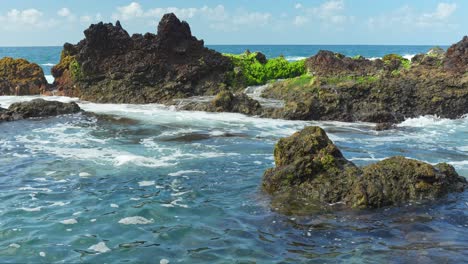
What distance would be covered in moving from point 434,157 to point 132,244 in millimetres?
8620

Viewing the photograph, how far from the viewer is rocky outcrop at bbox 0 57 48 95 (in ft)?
89.1

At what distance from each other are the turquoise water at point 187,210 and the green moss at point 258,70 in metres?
10.8

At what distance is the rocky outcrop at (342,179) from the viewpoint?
323 inches

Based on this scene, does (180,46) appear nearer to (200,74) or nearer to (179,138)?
(200,74)

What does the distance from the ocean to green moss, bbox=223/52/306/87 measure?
427 inches

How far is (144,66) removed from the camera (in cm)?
2452

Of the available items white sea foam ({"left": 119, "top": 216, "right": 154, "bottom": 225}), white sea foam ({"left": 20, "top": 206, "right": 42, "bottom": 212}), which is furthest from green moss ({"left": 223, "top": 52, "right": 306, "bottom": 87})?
white sea foam ({"left": 119, "top": 216, "right": 154, "bottom": 225})

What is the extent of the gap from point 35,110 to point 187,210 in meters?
13.4

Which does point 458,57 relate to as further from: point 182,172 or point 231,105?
point 182,172

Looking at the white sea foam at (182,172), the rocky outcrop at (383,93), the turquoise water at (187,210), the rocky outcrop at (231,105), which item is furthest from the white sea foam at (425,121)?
the white sea foam at (182,172)

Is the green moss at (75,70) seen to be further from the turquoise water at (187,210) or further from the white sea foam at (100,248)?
the white sea foam at (100,248)

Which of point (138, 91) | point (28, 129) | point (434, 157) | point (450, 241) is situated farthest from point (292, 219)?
point (138, 91)

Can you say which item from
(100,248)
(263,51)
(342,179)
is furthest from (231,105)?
(263,51)

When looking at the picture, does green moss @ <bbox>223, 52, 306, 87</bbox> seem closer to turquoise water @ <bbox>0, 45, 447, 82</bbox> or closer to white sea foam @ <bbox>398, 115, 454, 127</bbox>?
white sea foam @ <bbox>398, 115, 454, 127</bbox>
